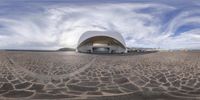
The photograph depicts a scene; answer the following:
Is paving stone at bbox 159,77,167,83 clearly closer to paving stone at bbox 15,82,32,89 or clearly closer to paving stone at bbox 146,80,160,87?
paving stone at bbox 146,80,160,87

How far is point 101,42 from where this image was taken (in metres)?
33.6

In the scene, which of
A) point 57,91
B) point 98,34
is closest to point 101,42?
point 98,34

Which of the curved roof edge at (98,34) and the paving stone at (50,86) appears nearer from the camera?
the paving stone at (50,86)

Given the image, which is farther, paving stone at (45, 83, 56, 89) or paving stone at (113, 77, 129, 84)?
paving stone at (113, 77, 129, 84)

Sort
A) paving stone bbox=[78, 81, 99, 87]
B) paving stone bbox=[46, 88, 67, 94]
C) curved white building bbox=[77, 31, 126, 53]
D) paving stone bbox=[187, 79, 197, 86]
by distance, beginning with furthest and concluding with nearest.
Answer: curved white building bbox=[77, 31, 126, 53], paving stone bbox=[187, 79, 197, 86], paving stone bbox=[78, 81, 99, 87], paving stone bbox=[46, 88, 67, 94]

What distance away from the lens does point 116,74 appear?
672cm

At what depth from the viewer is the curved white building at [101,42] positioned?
31875 millimetres

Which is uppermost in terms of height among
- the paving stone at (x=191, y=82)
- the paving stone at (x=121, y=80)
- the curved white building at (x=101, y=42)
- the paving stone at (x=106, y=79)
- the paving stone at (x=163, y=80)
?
the curved white building at (x=101, y=42)

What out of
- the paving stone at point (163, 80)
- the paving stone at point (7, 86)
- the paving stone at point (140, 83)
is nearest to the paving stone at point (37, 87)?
the paving stone at point (7, 86)

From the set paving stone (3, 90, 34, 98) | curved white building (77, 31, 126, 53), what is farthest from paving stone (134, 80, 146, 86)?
curved white building (77, 31, 126, 53)

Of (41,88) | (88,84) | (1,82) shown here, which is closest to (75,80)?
(88,84)

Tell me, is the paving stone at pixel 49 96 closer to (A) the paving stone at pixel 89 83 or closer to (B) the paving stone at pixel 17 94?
(B) the paving stone at pixel 17 94

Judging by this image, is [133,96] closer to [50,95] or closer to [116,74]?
[50,95]

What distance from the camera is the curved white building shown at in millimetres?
31875
